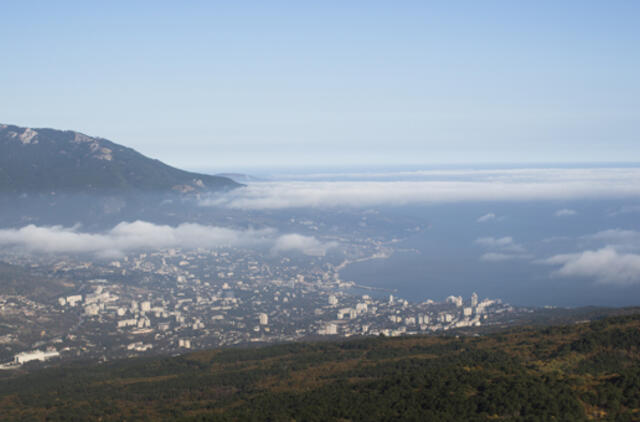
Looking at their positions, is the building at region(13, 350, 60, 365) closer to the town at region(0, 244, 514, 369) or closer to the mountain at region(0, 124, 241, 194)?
the town at region(0, 244, 514, 369)

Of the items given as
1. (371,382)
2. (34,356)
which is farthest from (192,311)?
(371,382)

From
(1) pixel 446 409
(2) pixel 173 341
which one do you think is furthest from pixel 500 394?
(2) pixel 173 341

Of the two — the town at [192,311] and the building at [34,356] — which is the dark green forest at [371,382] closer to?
the building at [34,356]

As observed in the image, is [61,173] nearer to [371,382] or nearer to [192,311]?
[192,311]

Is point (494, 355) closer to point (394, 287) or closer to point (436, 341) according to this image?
point (436, 341)

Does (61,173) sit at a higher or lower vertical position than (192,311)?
higher

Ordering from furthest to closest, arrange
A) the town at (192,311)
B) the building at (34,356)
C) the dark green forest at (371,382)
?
the town at (192,311) → the building at (34,356) → the dark green forest at (371,382)

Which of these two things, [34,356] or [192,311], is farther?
[192,311]

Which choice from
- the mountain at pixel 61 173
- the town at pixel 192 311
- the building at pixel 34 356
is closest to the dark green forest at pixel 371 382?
the building at pixel 34 356

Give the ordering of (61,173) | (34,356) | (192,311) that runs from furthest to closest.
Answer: (61,173) → (192,311) → (34,356)

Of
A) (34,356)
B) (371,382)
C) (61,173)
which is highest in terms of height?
(61,173)
